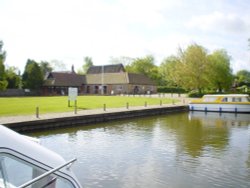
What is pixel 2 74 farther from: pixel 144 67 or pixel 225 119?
pixel 144 67

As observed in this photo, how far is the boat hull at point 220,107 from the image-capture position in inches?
1398

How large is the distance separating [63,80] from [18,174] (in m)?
72.1

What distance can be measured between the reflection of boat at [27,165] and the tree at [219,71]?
5575cm

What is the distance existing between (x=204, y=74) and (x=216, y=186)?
48.5m

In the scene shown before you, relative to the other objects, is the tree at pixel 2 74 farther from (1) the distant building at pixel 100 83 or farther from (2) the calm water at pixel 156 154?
(2) the calm water at pixel 156 154

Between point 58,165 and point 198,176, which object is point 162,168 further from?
point 58,165

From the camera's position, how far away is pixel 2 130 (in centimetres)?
317

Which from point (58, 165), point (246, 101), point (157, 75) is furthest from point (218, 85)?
point (58, 165)

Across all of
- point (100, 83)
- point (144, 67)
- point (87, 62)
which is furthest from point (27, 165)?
point (87, 62)

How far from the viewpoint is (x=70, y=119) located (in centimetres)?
2319

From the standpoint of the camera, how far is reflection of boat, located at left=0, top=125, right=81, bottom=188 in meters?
3.12

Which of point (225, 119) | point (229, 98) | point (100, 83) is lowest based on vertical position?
point (225, 119)

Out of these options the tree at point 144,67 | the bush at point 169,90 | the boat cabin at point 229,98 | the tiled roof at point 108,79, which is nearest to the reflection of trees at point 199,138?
the boat cabin at point 229,98

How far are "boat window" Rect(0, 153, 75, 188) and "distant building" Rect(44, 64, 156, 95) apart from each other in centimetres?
6693
